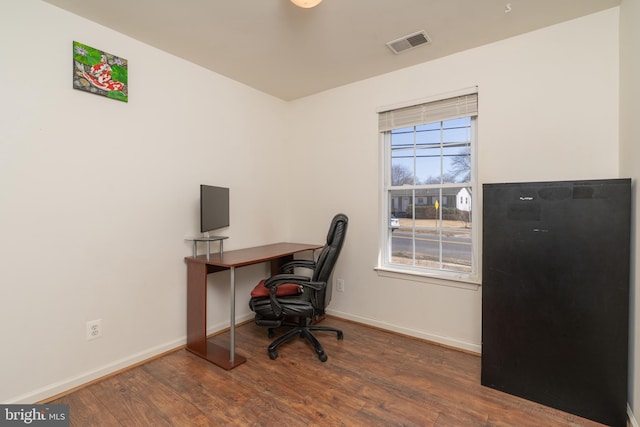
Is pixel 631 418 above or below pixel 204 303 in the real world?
below

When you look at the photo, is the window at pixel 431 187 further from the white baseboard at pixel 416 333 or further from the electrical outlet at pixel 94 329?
the electrical outlet at pixel 94 329

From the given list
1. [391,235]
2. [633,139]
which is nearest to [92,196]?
[391,235]

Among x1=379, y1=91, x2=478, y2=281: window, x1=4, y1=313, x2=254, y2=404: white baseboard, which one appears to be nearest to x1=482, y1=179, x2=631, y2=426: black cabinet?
x1=379, y1=91, x2=478, y2=281: window

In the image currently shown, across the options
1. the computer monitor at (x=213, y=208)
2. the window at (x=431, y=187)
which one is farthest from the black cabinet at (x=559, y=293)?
the computer monitor at (x=213, y=208)

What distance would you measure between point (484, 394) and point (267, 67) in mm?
3213

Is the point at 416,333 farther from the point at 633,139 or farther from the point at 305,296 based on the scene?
the point at 633,139

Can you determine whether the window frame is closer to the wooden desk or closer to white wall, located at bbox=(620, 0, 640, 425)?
white wall, located at bbox=(620, 0, 640, 425)

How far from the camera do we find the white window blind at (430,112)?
2.57m

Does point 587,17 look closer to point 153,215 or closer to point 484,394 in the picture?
point 484,394

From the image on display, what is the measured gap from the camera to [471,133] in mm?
2621

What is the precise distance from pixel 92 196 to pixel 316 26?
2082 millimetres

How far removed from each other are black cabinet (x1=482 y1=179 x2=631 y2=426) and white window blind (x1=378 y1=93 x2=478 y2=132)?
889 mm

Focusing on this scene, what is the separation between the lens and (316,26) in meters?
2.21

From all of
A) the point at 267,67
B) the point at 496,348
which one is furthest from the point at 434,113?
the point at 496,348
